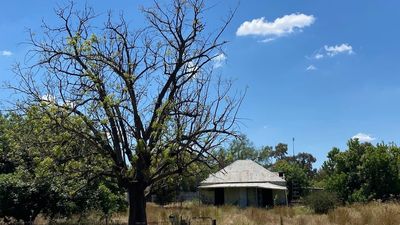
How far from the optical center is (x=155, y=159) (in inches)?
646

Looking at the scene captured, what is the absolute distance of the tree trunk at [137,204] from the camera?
1664 cm

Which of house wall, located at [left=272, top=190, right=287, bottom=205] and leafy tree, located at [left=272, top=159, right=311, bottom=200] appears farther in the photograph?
leafy tree, located at [left=272, top=159, right=311, bottom=200]

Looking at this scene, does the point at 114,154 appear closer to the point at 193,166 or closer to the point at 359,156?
the point at 193,166

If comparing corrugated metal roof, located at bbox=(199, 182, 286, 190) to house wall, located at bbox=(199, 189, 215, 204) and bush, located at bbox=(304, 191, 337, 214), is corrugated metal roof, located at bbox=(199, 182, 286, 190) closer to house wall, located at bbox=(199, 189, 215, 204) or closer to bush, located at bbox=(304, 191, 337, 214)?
house wall, located at bbox=(199, 189, 215, 204)

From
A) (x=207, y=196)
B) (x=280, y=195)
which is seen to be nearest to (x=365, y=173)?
(x=280, y=195)

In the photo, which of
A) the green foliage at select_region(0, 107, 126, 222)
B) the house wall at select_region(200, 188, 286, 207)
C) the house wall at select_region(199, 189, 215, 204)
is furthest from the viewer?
the house wall at select_region(199, 189, 215, 204)

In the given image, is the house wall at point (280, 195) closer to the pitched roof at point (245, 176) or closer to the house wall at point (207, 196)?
the pitched roof at point (245, 176)

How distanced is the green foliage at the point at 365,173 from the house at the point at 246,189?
24.6 ft

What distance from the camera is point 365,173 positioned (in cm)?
4150

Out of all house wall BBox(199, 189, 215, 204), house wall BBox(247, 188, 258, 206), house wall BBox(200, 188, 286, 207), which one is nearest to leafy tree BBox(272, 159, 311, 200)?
house wall BBox(200, 188, 286, 207)

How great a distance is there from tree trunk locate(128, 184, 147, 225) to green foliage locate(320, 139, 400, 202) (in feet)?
89.9

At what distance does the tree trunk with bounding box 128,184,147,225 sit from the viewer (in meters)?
16.6

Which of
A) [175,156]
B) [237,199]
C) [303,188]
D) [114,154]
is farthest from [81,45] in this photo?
[303,188]

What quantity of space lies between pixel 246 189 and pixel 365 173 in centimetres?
1303
